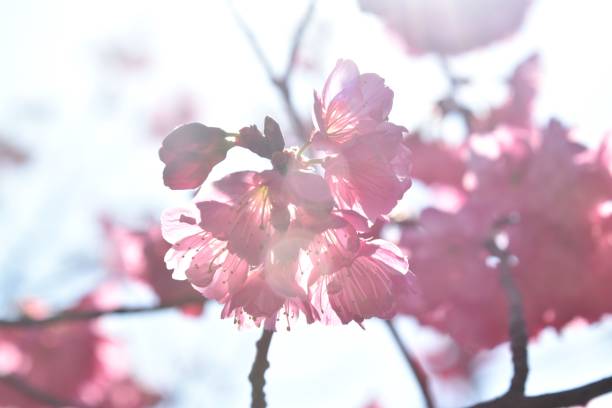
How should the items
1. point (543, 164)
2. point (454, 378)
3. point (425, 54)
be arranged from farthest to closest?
point (454, 378), point (425, 54), point (543, 164)

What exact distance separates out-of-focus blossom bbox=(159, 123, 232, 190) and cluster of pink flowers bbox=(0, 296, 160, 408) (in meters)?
1.97

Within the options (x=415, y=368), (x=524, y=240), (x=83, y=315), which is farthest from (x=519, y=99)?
(x=83, y=315)

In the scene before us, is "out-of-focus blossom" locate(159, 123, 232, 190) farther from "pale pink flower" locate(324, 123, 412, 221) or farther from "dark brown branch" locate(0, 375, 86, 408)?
"dark brown branch" locate(0, 375, 86, 408)

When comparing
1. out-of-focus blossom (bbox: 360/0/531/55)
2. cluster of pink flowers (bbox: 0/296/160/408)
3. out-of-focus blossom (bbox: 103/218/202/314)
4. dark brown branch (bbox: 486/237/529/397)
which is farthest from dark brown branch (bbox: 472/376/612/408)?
cluster of pink flowers (bbox: 0/296/160/408)

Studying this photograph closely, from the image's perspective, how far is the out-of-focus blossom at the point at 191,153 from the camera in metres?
0.79

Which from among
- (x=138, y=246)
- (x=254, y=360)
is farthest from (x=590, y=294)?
(x=138, y=246)

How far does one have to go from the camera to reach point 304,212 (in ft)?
2.66

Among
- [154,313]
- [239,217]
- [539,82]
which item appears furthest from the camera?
[539,82]

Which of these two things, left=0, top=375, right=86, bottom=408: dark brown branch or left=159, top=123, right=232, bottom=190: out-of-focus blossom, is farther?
left=0, top=375, right=86, bottom=408: dark brown branch

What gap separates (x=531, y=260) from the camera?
1463mm

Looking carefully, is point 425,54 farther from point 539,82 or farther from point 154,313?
point 154,313

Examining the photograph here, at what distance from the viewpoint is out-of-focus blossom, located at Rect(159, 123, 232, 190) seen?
2.60 ft

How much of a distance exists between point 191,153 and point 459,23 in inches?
56.4

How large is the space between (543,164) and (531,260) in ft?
0.64
